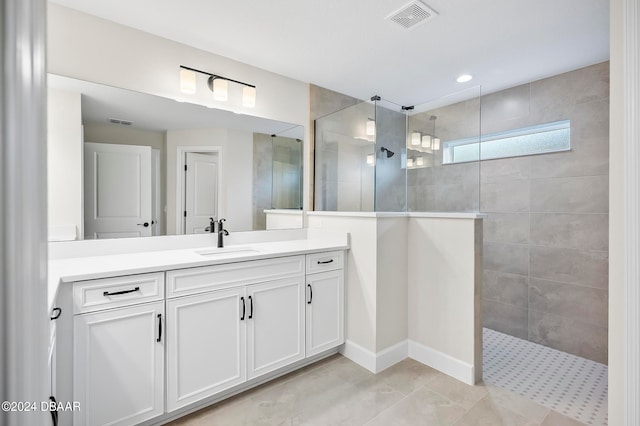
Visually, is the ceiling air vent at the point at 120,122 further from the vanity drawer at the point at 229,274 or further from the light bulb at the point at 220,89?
the vanity drawer at the point at 229,274

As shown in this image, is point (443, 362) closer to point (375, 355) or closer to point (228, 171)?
point (375, 355)

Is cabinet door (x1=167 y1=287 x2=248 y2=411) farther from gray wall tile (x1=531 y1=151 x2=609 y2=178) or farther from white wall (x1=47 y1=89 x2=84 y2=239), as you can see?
gray wall tile (x1=531 y1=151 x2=609 y2=178)

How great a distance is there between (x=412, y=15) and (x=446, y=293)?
6.43ft

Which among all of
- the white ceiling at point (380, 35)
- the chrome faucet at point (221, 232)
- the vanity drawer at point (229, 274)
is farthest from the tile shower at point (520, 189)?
the chrome faucet at point (221, 232)

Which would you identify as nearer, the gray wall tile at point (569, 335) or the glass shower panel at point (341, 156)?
the gray wall tile at point (569, 335)

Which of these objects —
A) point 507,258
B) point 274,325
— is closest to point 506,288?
point 507,258

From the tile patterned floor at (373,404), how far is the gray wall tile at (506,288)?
1.20 meters

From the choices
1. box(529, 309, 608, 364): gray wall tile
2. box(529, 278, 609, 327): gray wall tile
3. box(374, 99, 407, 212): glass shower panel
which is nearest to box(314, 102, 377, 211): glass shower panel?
box(374, 99, 407, 212): glass shower panel

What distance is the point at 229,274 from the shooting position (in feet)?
6.30

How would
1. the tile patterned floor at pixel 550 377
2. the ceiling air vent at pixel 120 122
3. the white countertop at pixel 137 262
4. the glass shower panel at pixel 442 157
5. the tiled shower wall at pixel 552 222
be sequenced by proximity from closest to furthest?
the white countertop at pixel 137 262
the tile patterned floor at pixel 550 377
the ceiling air vent at pixel 120 122
the glass shower panel at pixel 442 157
the tiled shower wall at pixel 552 222

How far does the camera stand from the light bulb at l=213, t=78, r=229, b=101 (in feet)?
7.92

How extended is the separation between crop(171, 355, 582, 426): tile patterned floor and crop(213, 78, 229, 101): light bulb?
7.12 feet

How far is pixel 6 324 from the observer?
1.31 feet

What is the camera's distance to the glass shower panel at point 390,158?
2.69 meters
